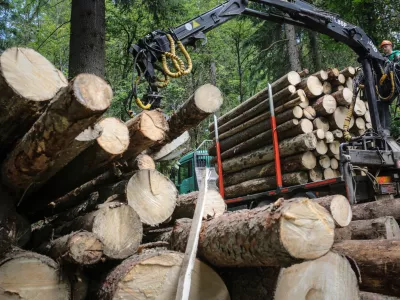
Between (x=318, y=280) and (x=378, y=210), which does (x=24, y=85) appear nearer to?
(x=318, y=280)

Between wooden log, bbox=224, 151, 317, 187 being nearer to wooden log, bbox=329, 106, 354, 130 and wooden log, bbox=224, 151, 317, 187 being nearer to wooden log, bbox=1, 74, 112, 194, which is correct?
wooden log, bbox=329, 106, 354, 130

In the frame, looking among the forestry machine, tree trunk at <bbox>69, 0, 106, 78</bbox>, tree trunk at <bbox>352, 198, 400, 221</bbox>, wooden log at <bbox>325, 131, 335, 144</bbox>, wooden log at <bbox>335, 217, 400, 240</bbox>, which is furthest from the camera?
wooden log at <bbox>325, 131, 335, 144</bbox>

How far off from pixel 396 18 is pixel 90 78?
1172 centimetres

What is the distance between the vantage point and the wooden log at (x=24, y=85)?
7.47 ft

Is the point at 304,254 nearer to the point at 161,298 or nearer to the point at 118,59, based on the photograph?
the point at 161,298

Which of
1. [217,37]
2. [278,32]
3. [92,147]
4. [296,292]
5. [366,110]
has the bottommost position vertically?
[296,292]

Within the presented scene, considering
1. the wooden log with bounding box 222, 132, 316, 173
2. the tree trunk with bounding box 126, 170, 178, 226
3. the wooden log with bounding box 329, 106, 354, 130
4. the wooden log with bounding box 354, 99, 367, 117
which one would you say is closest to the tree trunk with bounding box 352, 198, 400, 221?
the wooden log with bounding box 222, 132, 316, 173

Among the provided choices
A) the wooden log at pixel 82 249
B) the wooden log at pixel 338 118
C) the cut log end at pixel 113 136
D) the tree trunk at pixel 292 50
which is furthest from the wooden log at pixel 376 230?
the tree trunk at pixel 292 50

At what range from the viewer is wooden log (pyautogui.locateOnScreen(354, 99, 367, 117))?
23.3 ft

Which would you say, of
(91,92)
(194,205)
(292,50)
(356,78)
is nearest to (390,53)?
(356,78)

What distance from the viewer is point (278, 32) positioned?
581 inches

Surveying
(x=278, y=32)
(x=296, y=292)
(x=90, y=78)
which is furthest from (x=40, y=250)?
(x=278, y=32)

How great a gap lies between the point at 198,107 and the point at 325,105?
3906 mm

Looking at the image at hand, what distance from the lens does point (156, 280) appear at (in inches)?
87.3
